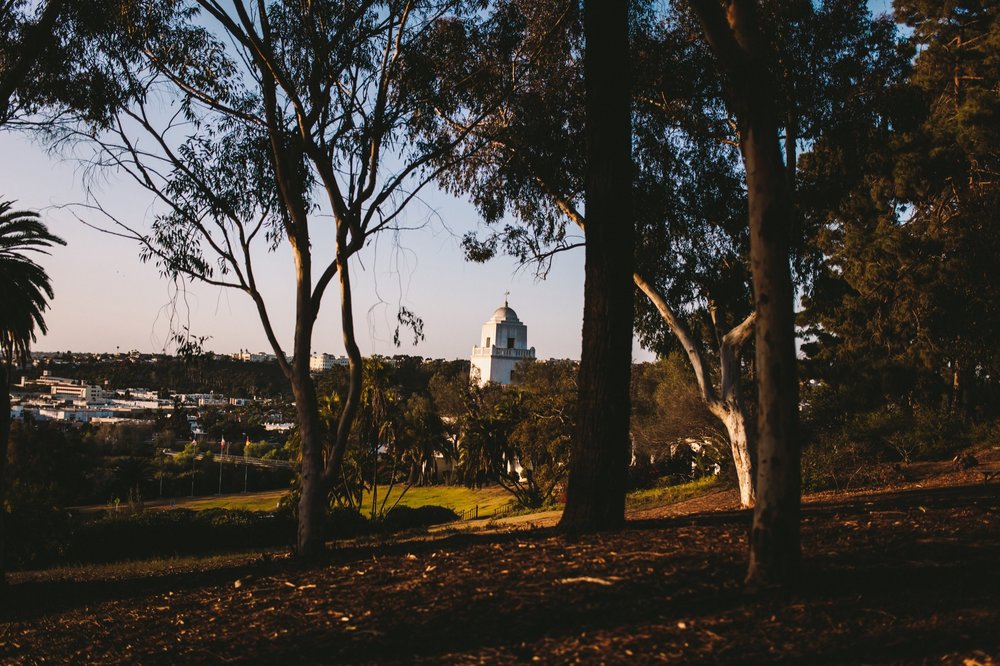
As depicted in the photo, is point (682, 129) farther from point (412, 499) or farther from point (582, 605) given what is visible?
point (412, 499)

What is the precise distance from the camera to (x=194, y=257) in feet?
34.8

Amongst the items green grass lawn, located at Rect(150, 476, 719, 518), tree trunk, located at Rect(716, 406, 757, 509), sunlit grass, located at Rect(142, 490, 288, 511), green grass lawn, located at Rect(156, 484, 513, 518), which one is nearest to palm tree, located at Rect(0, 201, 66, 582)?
tree trunk, located at Rect(716, 406, 757, 509)

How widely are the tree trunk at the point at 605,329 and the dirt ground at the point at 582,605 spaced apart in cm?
37

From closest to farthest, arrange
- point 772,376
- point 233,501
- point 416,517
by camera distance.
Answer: point 772,376, point 416,517, point 233,501

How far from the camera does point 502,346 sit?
316 ft

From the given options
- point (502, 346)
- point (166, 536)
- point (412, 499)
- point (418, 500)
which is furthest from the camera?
point (502, 346)

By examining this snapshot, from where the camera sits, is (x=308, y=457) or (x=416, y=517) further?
(x=416, y=517)

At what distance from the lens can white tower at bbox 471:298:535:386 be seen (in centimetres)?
9419

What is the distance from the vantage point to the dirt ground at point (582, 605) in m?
3.85

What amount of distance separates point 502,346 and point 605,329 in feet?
294

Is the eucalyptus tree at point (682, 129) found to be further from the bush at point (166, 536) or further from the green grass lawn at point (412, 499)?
the green grass lawn at point (412, 499)

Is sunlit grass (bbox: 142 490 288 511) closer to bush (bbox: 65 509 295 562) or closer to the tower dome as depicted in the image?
bush (bbox: 65 509 295 562)

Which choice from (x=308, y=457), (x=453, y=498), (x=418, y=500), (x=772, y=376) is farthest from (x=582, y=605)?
(x=453, y=498)

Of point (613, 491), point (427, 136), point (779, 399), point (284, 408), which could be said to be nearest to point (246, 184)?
point (427, 136)
